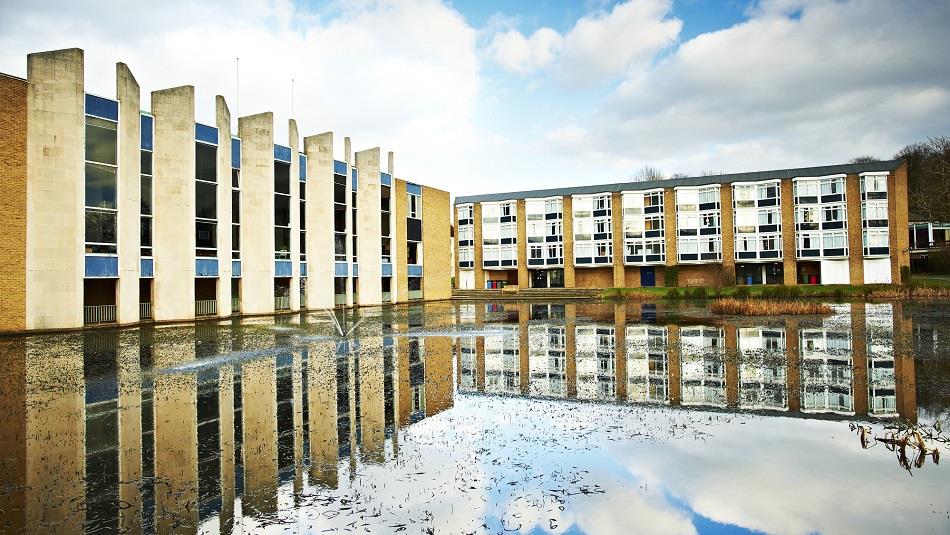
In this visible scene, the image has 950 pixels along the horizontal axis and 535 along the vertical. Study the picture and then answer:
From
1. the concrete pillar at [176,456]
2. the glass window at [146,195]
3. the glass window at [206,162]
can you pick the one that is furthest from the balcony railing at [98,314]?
the concrete pillar at [176,456]

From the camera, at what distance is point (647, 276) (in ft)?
222

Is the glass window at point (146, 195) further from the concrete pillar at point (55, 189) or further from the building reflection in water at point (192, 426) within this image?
the building reflection in water at point (192, 426)

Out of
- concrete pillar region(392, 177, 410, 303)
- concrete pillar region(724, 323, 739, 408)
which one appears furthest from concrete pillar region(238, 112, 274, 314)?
concrete pillar region(724, 323, 739, 408)

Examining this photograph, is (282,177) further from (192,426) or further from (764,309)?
(192,426)

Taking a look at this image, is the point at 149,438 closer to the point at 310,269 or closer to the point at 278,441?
the point at 278,441

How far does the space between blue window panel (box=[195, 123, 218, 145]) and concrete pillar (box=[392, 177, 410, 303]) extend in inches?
741

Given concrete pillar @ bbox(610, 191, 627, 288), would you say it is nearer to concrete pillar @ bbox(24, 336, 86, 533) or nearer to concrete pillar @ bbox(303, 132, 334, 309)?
concrete pillar @ bbox(303, 132, 334, 309)

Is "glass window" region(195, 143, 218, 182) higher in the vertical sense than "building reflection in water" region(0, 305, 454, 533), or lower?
higher

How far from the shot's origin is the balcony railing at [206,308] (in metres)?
34.2

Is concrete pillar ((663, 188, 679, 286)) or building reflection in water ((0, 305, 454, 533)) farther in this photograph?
concrete pillar ((663, 188, 679, 286))

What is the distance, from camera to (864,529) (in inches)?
226

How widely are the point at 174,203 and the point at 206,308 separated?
6.63 metres

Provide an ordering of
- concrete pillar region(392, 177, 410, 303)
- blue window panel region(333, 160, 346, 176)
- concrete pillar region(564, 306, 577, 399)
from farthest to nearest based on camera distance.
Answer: concrete pillar region(392, 177, 410, 303)
blue window panel region(333, 160, 346, 176)
concrete pillar region(564, 306, 577, 399)

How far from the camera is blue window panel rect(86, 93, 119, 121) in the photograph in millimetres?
28391
